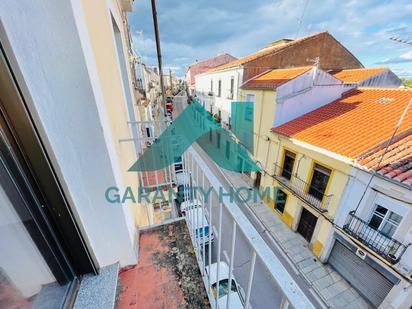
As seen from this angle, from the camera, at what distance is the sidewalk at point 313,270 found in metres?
4.23

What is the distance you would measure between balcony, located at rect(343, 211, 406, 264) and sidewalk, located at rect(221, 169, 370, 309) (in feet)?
4.89

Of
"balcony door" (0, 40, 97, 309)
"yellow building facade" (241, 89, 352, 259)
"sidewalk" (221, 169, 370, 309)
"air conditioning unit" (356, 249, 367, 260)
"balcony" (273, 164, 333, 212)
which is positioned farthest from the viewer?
"balcony" (273, 164, 333, 212)

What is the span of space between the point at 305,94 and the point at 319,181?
312cm

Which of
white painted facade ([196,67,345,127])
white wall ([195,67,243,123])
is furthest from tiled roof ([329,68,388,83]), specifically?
white wall ([195,67,243,123])

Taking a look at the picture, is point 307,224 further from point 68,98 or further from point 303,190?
point 68,98

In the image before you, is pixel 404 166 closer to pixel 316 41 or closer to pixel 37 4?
pixel 37 4

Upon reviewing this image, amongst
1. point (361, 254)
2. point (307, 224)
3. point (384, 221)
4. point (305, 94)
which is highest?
point (305, 94)

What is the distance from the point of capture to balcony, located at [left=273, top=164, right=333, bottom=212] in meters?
4.70

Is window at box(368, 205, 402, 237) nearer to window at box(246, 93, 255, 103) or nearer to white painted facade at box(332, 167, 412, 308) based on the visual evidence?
white painted facade at box(332, 167, 412, 308)

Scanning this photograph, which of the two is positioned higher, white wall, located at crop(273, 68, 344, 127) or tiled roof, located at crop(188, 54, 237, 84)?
tiled roof, located at crop(188, 54, 237, 84)

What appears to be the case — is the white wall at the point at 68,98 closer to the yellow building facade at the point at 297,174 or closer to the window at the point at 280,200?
the yellow building facade at the point at 297,174

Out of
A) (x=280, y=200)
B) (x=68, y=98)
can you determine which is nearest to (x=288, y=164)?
(x=280, y=200)

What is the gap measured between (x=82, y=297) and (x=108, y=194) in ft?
2.14

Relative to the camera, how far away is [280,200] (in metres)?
6.54
